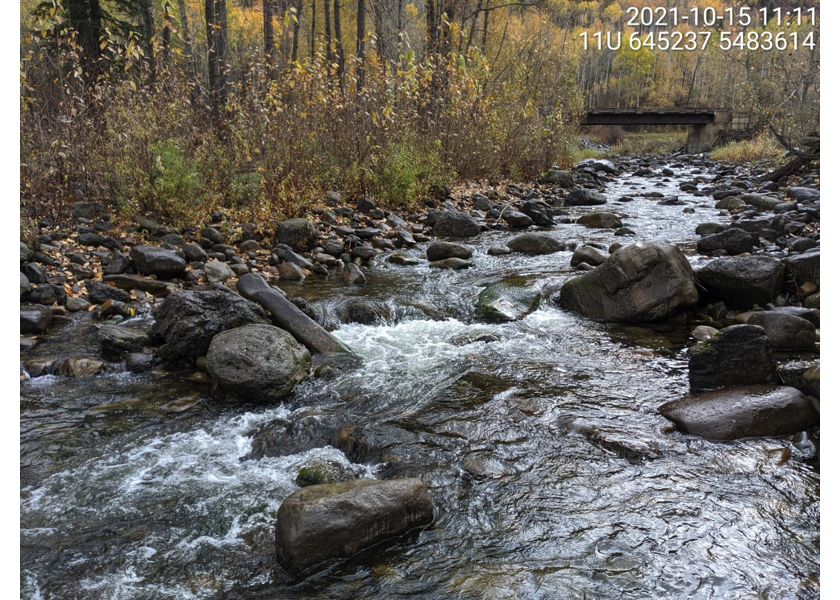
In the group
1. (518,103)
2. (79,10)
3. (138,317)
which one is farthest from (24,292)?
(518,103)

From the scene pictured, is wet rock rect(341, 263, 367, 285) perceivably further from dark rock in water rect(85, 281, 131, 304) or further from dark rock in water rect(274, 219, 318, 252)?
dark rock in water rect(85, 281, 131, 304)

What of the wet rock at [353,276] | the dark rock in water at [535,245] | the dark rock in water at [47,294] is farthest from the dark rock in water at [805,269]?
the dark rock in water at [47,294]

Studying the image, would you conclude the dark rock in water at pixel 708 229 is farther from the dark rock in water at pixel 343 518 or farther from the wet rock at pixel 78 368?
the wet rock at pixel 78 368

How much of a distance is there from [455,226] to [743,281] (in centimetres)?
539

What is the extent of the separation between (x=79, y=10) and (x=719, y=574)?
16595 millimetres

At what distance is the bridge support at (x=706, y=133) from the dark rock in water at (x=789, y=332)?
35859 millimetres

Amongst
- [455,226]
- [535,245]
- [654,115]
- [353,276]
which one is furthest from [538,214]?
[654,115]

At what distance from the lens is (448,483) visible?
3402 mm

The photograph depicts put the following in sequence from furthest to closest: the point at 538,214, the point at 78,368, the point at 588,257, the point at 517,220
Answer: the point at 538,214
the point at 517,220
the point at 588,257
the point at 78,368

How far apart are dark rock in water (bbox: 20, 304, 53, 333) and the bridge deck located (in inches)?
1356

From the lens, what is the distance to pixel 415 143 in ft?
38.4

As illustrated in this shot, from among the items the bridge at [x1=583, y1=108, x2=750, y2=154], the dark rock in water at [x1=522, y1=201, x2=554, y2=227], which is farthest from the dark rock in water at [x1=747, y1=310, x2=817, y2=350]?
the bridge at [x1=583, y1=108, x2=750, y2=154]

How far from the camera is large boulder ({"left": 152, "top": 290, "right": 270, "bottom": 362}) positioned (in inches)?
198

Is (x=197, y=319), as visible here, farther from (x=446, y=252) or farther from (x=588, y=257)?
(x=588, y=257)
